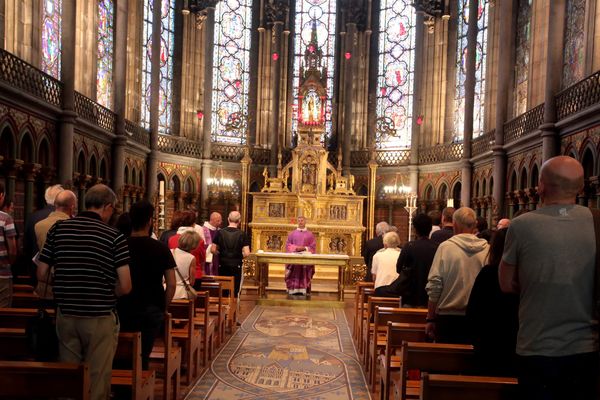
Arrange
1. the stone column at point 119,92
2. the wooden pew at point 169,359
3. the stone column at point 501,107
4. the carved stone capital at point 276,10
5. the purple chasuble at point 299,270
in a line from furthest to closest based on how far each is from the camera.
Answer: the carved stone capital at point 276,10, the stone column at point 119,92, the stone column at point 501,107, the purple chasuble at point 299,270, the wooden pew at point 169,359

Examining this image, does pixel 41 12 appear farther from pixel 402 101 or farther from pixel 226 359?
pixel 402 101

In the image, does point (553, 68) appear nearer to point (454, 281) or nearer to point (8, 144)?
point (454, 281)

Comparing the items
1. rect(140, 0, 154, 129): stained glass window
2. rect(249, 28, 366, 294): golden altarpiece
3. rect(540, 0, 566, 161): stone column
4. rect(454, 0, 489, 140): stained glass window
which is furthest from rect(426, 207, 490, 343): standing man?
rect(140, 0, 154, 129): stained glass window

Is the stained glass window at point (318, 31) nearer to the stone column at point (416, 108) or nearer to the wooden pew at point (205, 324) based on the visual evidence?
the stone column at point (416, 108)

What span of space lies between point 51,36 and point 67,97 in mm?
2138

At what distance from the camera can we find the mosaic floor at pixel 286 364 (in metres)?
7.58

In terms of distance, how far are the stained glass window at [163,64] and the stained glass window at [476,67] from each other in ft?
38.1

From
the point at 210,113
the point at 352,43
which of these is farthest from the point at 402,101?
the point at 210,113

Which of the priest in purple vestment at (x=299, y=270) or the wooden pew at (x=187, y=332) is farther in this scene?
the priest in purple vestment at (x=299, y=270)

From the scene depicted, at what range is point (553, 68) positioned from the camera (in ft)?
51.5

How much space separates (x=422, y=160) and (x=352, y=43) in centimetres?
609

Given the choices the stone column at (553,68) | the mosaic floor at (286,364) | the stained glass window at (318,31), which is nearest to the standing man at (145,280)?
the mosaic floor at (286,364)

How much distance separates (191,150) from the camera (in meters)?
25.9

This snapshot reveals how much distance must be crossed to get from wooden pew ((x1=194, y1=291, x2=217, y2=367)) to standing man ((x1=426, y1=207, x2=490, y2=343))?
3.36m
